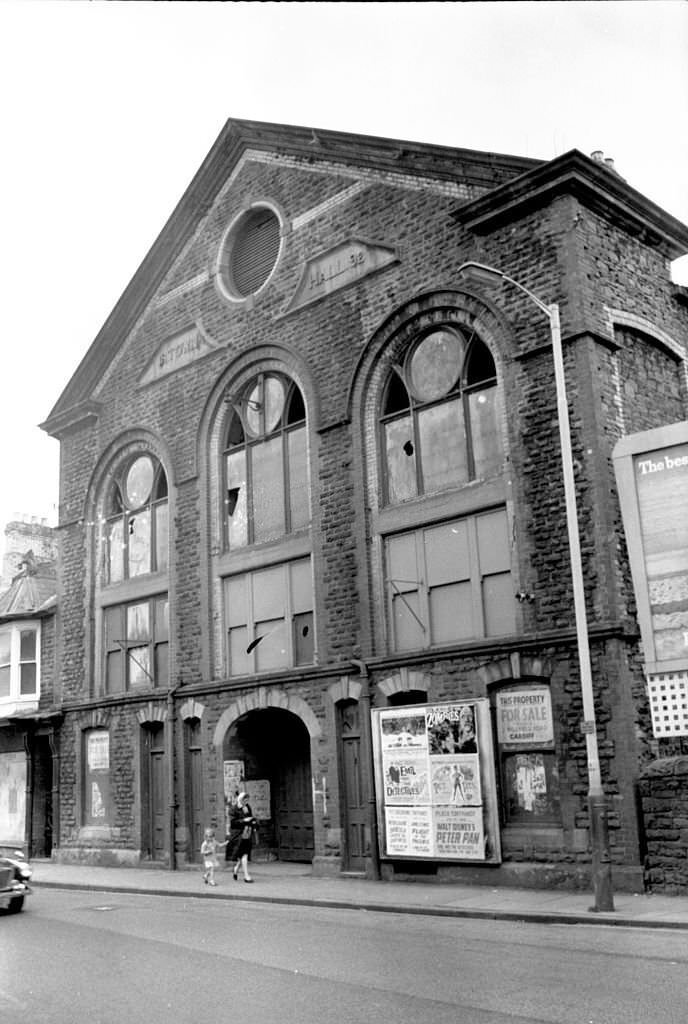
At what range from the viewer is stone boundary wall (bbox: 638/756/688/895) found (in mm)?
15320

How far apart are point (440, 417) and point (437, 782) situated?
266 inches

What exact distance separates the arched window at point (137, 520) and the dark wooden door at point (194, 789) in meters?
4.18

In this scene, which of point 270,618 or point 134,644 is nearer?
point 270,618

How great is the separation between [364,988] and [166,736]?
51.6 feet

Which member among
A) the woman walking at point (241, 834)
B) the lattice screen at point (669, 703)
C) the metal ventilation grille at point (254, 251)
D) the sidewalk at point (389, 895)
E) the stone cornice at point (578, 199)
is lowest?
the sidewalk at point (389, 895)

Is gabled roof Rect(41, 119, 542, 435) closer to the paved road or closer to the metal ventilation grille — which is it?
the metal ventilation grille

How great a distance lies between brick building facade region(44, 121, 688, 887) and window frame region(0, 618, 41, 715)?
54.2 inches

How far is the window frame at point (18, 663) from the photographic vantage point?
2886 centimetres

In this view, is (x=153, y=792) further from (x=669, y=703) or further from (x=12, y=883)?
(x=669, y=703)

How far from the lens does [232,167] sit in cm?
2569

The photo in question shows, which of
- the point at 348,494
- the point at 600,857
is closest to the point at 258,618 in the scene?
the point at 348,494

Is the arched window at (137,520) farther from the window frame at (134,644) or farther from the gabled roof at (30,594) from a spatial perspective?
the gabled roof at (30,594)

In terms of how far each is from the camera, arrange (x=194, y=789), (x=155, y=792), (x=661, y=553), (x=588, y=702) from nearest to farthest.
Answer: (x=588, y=702) < (x=661, y=553) < (x=194, y=789) < (x=155, y=792)

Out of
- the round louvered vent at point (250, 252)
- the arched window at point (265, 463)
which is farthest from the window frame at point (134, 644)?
the round louvered vent at point (250, 252)
